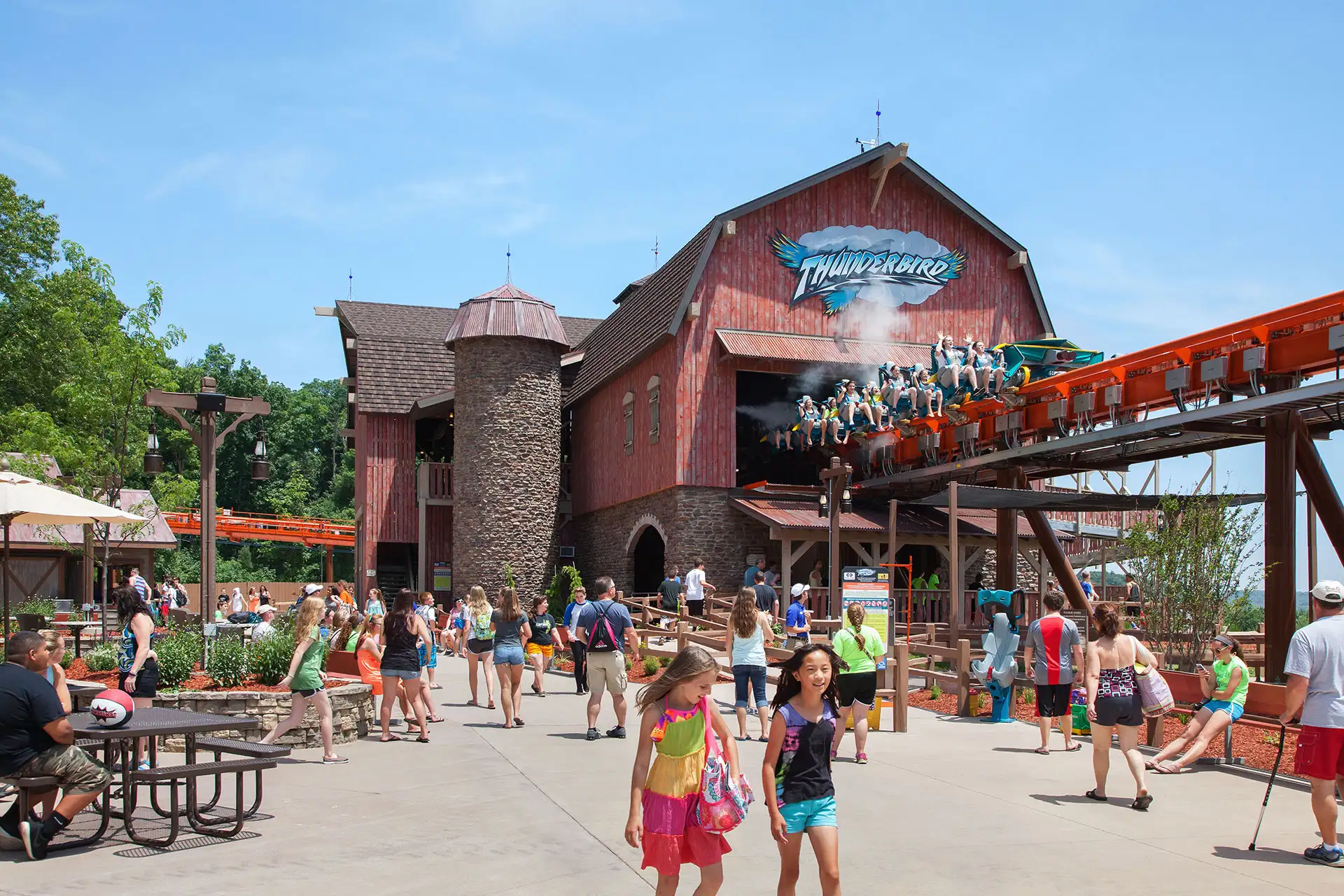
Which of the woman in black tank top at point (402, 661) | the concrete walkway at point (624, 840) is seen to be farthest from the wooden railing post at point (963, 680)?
the woman in black tank top at point (402, 661)

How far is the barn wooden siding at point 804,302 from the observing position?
27.0 metres

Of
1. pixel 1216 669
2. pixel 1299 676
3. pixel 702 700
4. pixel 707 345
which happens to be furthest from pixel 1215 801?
pixel 707 345

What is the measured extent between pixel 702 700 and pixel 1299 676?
12.4 ft

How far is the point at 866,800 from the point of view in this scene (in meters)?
Result: 9.15

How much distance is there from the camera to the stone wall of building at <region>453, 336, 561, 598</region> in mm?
31469

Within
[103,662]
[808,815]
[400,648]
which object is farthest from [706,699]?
[103,662]

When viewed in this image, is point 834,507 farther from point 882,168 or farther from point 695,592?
point 882,168

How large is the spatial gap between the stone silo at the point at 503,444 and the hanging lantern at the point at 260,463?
12705 mm

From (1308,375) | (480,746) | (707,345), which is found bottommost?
(480,746)

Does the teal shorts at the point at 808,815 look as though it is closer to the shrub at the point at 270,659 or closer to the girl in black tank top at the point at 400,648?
the girl in black tank top at the point at 400,648

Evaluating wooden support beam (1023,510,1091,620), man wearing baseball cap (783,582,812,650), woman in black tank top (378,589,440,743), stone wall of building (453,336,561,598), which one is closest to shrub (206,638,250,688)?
woman in black tank top (378,589,440,743)

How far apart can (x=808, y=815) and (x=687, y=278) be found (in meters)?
21.9

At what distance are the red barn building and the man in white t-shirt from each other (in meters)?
2.06

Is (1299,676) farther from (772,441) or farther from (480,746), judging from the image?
(772,441)
